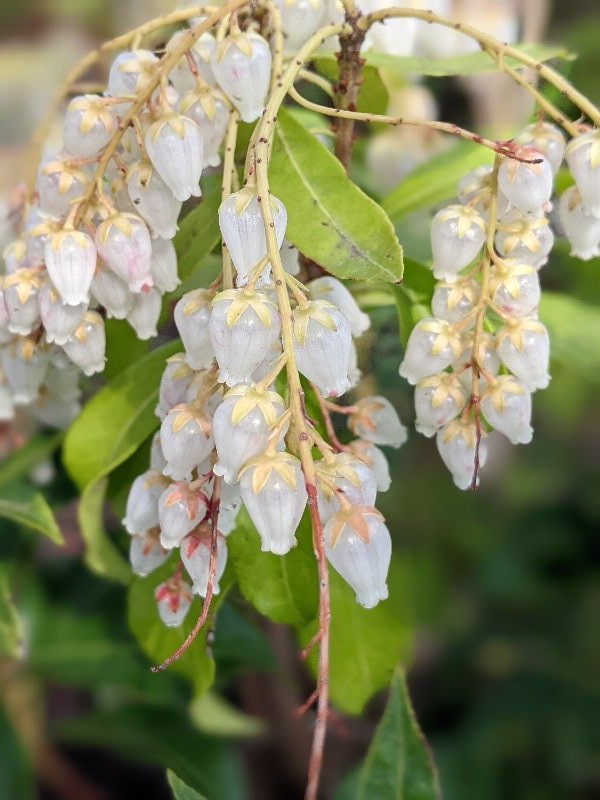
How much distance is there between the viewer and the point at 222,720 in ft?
4.25

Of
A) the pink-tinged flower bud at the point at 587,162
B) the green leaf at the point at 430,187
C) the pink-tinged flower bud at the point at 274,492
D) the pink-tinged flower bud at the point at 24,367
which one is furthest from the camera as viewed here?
the green leaf at the point at 430,187

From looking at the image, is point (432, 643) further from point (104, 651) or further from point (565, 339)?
point (565, 339)

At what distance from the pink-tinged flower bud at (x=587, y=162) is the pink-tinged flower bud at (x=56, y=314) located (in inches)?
13.7

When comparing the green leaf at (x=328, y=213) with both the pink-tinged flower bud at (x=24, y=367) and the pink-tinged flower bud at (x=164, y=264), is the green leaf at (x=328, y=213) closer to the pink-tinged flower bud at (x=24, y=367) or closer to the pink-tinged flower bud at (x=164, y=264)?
the pink-tinged flower bud at (x=164, y=264)

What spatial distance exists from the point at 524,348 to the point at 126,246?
27 centimetres

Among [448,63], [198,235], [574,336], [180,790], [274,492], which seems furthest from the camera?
[574,336]

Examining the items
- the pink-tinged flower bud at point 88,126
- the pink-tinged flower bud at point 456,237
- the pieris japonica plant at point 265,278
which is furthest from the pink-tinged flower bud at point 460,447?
the pink-tinged flower bud at point 88,126

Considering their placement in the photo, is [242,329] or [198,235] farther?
[198,235]

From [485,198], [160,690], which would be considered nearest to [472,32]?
[485,198]

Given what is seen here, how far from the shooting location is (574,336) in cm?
A: 97

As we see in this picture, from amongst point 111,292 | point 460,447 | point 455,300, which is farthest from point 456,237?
point 111,292

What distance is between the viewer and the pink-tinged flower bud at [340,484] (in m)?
0.56

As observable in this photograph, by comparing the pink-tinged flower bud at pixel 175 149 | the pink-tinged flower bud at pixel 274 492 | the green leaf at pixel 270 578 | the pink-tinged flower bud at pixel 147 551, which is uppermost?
the pink-tinged flower bud at pixel 175 149

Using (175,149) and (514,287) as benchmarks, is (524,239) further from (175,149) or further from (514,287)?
(175,149)
